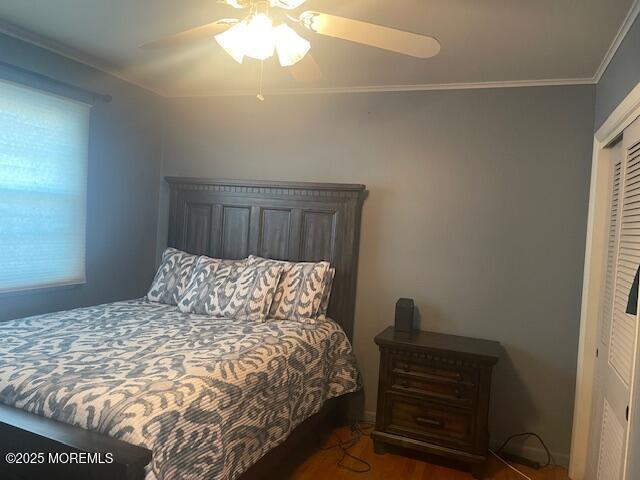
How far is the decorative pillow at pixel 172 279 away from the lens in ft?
10.4

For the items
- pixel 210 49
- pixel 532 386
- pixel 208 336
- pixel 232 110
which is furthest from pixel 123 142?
pixel 532 386

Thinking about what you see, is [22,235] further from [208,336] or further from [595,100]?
[595,100]

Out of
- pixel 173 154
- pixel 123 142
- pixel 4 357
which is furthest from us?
pixel 173 154

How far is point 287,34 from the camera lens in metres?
1.68

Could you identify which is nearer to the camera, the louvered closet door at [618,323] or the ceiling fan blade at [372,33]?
the ceiling fan blade at [372,33]

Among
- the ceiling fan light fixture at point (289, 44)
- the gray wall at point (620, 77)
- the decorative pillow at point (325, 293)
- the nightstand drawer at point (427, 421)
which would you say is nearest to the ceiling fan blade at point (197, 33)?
the ceiling fan light fixture at point (289, 44)

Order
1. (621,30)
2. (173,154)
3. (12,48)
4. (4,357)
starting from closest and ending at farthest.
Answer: (4,357), (621,30), (12,48), (173,154)

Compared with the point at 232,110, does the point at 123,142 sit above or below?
below

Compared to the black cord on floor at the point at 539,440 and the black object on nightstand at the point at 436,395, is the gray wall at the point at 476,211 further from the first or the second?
the black object on nightstand at the point at 436,395

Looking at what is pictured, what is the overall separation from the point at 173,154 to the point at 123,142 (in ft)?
1.46

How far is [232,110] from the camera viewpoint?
360cm

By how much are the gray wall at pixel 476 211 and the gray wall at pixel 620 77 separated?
216mm

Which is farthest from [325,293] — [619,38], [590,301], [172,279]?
[619,38]

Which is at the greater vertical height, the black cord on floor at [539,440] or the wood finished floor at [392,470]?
the black cord on floor at [539,440]
